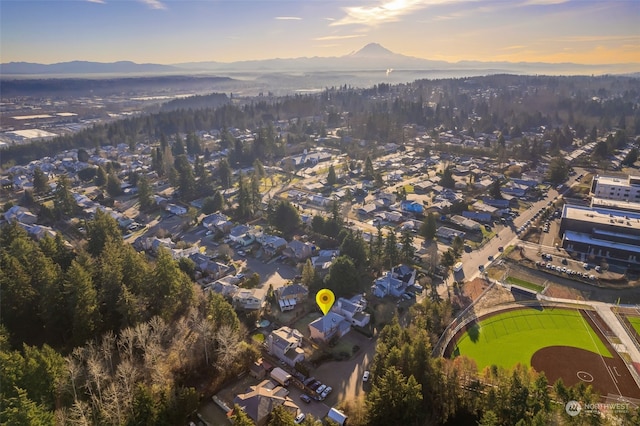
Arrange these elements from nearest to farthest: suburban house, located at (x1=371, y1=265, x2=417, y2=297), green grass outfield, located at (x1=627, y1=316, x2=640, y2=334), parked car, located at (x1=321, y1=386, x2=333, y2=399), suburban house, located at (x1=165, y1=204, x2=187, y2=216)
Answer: parked car, located at (x1=321, y1=386, x2=333, y2=399), green grass outfield, located at (x1=627, y1=316, x2=640, y2=334), suburban house, located at (x1=371, y1=265, x2=417, y2=297), suburban house, located at (x1=165, y1=204, x2=187, y2=216)

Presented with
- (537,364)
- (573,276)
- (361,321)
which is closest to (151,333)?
(361,321)

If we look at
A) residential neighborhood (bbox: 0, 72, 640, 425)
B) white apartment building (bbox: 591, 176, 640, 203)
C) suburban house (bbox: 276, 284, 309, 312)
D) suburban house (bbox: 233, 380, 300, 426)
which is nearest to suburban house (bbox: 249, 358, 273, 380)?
residential neighborhood (bbox: 0, 72, 640, 425)

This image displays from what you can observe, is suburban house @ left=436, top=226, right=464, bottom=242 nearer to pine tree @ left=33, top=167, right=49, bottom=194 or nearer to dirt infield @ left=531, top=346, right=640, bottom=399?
dirt infield @ left=531, top=346, right=640, bottom=399

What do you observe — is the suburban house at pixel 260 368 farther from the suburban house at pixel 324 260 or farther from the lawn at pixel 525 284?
the lawn at pixel 525 284

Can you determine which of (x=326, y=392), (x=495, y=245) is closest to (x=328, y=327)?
(x=326, y=392)

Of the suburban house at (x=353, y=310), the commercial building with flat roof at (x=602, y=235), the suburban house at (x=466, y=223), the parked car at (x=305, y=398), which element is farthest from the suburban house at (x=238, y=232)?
the commercial building with flat roof at (x=602, y=235)

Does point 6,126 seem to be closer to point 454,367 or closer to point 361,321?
point 361,321

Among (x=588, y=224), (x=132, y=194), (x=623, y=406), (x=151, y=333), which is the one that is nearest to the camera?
(x=623, y=406)
